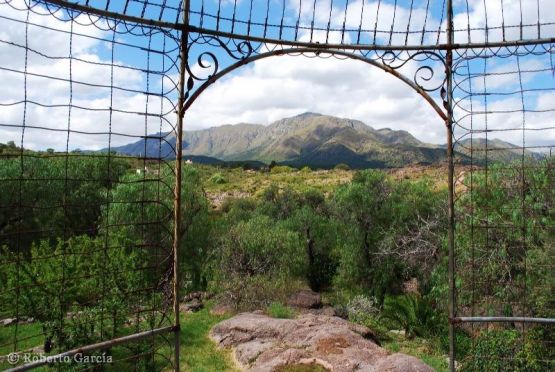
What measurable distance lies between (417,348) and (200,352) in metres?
5.02

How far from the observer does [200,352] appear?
944 cm

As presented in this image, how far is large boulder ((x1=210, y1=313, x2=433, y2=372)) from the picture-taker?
20.5 feet

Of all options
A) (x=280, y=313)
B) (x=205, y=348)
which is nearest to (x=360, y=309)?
(x=280, y=313)

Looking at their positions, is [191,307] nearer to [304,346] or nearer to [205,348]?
[205,348]

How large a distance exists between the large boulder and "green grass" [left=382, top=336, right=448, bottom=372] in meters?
2.11

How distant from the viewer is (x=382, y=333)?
12.4 meters

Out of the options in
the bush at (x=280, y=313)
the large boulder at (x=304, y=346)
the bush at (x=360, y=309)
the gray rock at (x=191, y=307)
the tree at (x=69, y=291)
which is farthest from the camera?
the gray rock at (x=191, y=307)

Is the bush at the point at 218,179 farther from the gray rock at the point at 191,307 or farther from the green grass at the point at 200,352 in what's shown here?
the green grass at the point at 200,352

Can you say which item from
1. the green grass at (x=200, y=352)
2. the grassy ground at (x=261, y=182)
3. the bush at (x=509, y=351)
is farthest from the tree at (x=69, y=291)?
the grassy ground at (x=261, y=182)

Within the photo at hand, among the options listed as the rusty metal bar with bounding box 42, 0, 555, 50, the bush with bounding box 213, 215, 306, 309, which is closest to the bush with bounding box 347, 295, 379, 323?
the bush with bounding box 213, 215, 306, 309

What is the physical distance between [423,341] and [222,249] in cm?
632

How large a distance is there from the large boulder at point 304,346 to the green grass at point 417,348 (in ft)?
6.92

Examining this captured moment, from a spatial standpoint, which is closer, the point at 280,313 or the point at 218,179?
the point at 280,313

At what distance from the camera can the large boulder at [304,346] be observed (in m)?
6.25
